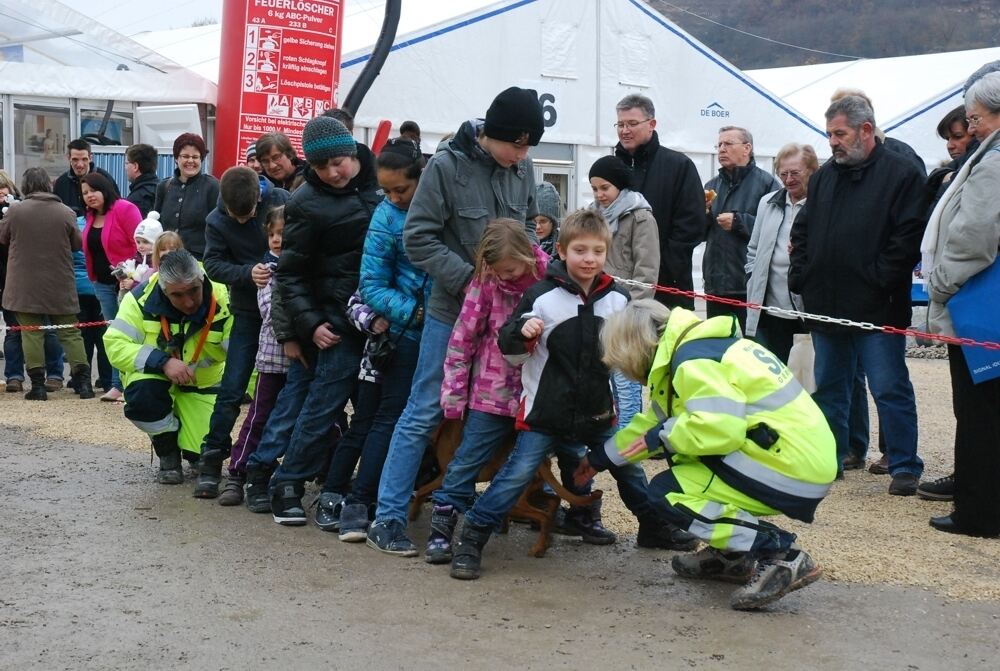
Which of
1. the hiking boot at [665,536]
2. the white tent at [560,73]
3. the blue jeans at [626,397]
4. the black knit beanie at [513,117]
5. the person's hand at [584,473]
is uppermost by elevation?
the white tent at [560,73]

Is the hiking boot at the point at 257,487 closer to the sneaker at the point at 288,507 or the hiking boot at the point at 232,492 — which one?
the hiking boot at the point at 232,492

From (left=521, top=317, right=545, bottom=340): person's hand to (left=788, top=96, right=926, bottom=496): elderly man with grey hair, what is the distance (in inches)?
93.7

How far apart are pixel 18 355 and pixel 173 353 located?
4.59 metres

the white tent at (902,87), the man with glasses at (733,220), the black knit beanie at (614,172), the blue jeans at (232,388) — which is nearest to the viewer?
the blue jeans at (232,388)

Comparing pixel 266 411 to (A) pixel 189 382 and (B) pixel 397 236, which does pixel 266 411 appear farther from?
(B) pixel 397 236

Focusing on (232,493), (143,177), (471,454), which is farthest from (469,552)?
(143,177)

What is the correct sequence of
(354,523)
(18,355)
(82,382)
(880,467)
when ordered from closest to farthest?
(354,523), (880,467), (82,382), (18,355)

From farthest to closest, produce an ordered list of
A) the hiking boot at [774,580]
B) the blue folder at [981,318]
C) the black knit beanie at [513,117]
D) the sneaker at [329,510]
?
the sneaker at [329,510] < the blue folder at [981,318] < the black knit beanie at [513,117] < the hiking boot at [774,580]

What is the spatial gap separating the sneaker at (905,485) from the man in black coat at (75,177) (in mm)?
7750

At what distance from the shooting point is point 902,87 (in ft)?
68.2

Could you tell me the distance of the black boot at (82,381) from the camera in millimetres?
10453

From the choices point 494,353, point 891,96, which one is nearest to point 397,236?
point 494,353

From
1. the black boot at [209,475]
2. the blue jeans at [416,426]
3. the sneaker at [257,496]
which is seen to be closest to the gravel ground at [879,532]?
the sneaker at [257,496]

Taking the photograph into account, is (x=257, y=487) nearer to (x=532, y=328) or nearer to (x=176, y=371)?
(x=176, y=371)
